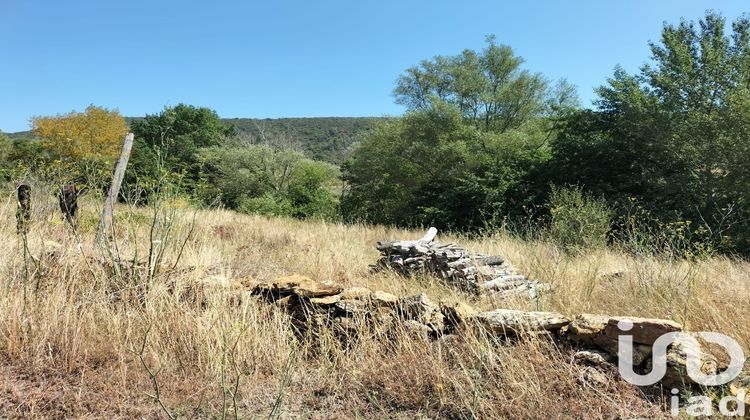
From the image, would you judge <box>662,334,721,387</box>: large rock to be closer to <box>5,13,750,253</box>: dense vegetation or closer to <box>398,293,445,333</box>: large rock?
<box>398,293,445,333</box>: large rock

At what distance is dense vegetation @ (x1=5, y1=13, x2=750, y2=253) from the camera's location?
32.4ft

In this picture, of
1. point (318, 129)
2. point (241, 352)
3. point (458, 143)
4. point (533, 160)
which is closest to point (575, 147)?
point (533, 160)

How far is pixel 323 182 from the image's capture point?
2461cm

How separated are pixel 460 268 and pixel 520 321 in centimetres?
247

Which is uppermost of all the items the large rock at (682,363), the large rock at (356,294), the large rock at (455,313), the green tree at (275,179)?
the green tree at (275,179)

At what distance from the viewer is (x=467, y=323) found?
326 centimetres

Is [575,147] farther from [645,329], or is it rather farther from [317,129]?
[317,129]

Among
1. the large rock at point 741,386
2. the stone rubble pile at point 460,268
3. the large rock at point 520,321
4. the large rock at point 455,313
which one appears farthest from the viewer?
the stone rubble pile at point 460,268

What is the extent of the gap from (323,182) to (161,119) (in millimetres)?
24262

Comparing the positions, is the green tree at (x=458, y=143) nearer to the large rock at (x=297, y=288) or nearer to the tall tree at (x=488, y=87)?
the tall tree at (x=488, y=87)

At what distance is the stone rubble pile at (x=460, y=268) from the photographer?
479cm

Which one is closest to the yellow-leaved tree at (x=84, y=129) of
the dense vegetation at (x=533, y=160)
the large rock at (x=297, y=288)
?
the dense vegetation at (x=533, y=160)

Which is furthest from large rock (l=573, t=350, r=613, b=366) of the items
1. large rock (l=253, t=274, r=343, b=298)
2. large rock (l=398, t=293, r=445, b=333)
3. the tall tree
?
the tall tree

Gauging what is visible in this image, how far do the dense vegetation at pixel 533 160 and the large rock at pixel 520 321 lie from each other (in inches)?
119
